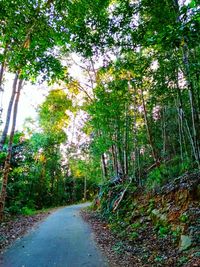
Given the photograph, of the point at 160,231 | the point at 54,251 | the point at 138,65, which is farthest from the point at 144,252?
the point at 138,65

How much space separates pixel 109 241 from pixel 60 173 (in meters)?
25.3

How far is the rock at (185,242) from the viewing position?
5580 mm

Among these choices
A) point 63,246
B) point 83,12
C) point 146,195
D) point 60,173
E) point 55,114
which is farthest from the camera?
point 60,173

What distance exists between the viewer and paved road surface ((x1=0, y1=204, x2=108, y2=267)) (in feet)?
19.5

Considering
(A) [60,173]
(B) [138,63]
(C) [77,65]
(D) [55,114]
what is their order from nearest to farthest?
(B) [138,63], (C) [77,65], (D) [55,114], (A) [60,173]

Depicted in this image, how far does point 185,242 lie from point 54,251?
3.61 meters

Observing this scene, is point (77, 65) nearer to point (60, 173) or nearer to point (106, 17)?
point (106, 17)

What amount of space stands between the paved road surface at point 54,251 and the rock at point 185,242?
1817 mm

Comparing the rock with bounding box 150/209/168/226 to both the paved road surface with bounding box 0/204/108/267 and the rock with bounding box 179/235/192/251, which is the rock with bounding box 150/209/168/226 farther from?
the paved road surface with bounding box 0/204/108/267

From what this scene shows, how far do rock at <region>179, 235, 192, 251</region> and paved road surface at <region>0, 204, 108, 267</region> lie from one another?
1817 mm

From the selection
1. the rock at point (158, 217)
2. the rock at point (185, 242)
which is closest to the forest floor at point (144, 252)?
the rock at point (185, 242)

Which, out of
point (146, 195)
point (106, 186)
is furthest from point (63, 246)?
point (106, 186)

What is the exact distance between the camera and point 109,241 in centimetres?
797

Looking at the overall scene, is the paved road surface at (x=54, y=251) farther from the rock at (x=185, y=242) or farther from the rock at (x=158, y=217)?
the rock at (x=158, y=217)
